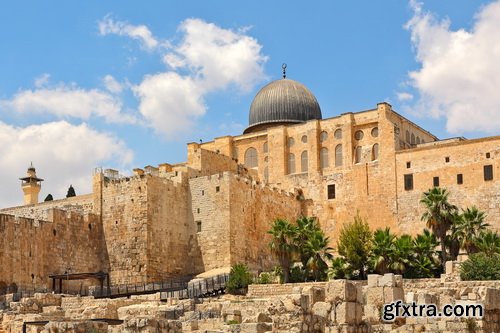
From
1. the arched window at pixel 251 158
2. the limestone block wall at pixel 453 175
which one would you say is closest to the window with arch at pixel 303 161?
the arched window at pixel 251 158

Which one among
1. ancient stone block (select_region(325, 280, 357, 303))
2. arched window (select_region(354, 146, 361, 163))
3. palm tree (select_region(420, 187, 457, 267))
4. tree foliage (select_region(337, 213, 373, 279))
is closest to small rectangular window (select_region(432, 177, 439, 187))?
arched window (select_region(354, 146, 361, 163))

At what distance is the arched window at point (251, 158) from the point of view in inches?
2128

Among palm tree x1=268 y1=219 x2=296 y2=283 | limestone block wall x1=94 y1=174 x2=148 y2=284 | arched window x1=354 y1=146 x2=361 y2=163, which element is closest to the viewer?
palm tree x1=268 y1=219 x2=296 y2=283

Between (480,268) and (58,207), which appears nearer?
(480,268)

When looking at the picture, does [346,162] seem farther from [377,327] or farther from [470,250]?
[377,327]

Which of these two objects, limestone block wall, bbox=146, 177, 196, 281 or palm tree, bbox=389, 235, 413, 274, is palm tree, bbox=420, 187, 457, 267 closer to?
palm tree, bbox=389, 235, 413, 274

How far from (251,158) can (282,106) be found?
12.3 feet

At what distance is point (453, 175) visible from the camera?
46875mm

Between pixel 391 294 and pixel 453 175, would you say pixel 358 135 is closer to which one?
pixel 453 175

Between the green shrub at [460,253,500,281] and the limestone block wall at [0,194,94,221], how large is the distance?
20957 millimetres

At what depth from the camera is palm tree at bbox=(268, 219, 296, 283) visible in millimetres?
41500

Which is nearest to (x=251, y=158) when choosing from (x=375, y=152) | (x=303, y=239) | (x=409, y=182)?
(x=375, y=152)

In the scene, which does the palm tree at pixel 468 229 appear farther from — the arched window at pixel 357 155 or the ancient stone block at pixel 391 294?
the ancient stone block at pixel 391 294

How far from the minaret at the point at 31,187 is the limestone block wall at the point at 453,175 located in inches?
893
